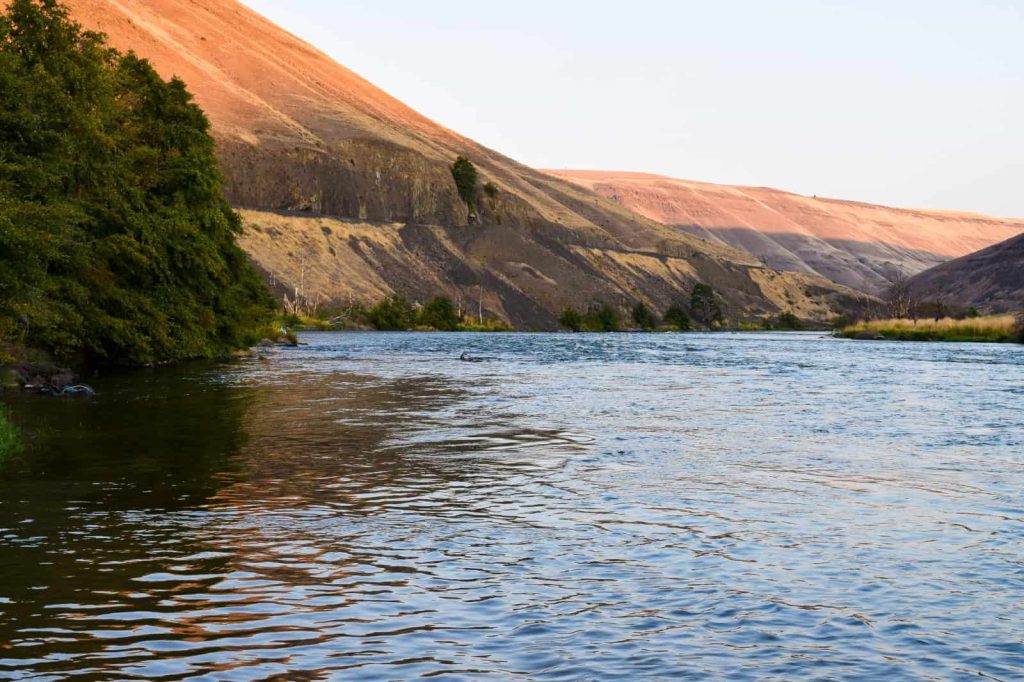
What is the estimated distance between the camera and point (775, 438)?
2762 cm

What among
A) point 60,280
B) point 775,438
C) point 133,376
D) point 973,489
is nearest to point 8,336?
point 60,280

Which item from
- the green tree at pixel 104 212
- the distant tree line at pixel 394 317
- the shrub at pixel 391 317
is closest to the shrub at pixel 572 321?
the distant tree line at pixel 394 317

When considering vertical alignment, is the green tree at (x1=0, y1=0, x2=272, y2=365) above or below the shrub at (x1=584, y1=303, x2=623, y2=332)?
above

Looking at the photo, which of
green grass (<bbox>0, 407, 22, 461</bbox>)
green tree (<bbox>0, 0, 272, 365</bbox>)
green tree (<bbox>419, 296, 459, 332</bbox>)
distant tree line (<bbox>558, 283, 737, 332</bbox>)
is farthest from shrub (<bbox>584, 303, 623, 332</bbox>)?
green grass (<bbox>0, 407, 22, 461</bbox>)

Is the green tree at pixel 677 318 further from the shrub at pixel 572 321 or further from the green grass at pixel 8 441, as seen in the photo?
the green grass at pixel 8 441

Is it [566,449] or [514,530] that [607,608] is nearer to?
[514,530]

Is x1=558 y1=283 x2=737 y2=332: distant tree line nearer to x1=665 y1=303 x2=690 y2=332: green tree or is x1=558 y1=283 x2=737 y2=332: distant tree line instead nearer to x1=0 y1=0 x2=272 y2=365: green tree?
x1=665 y1=303 x2=690 y2=332: green tree

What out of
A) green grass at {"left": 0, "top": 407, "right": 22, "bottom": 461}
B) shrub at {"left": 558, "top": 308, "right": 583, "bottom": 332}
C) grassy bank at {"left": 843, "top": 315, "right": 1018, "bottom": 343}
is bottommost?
green grass at {"left": 0, "top": 407, "right": 22, "bottom": 461}

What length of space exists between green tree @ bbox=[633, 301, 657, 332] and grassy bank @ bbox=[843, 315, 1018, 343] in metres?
63.2

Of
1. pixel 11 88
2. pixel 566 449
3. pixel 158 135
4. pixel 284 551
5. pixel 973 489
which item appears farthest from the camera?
pixel 158 135

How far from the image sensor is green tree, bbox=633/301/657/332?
185 metres

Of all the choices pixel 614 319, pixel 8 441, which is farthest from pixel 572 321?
pixel 8 441

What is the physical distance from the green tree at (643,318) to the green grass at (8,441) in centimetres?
16280

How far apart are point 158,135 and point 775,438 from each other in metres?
44.8
